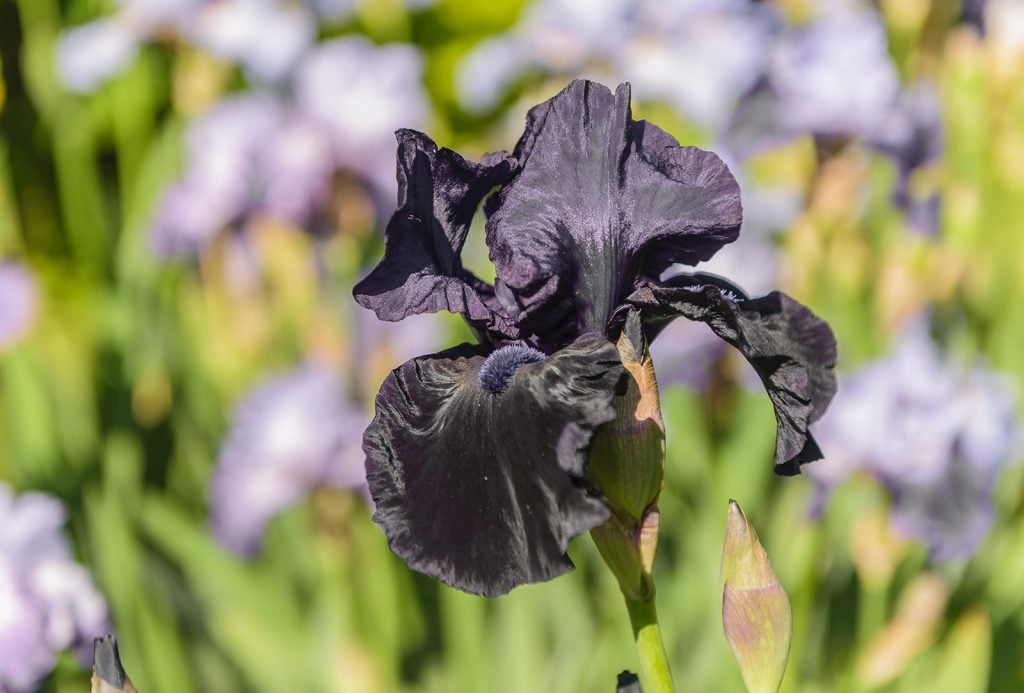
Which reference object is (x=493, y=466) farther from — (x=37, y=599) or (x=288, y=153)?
(x=288, y=153)

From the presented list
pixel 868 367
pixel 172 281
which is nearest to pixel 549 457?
pixel 868 367

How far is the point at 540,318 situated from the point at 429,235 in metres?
0.10

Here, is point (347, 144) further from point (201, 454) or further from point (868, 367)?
point (868, 367)

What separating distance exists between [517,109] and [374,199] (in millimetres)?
632

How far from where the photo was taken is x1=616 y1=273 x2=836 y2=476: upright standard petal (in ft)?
2.22

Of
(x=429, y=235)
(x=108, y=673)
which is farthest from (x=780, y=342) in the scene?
(x=108, y=673)

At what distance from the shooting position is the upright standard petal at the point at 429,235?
731 mm

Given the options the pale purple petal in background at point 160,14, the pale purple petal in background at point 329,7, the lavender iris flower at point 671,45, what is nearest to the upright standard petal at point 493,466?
the lavender iris flower at point 671,45

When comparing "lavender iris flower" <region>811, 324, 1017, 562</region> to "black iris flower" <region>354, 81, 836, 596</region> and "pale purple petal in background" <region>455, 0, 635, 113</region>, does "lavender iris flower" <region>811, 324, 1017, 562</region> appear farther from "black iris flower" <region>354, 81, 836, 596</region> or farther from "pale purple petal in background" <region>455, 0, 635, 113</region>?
"pale purple petal in background" <region>455, 0, 635, 113</region>

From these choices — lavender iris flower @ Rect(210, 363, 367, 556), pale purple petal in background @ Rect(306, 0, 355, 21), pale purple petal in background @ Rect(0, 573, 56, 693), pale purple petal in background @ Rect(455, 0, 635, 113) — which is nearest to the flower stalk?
pale purple petal in background @ Rect(0, 573, 56, 693)

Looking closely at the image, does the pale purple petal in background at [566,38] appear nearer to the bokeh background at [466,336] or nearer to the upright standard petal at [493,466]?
the bokeh background at [466,336]

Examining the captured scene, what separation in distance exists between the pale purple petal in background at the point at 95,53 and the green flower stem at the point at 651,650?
6.11 ft

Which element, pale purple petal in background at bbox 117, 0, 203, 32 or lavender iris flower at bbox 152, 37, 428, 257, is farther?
→ pale purple petal in background at bbox 117, 0, 203, 32

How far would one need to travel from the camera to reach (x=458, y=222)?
78 centimetres
